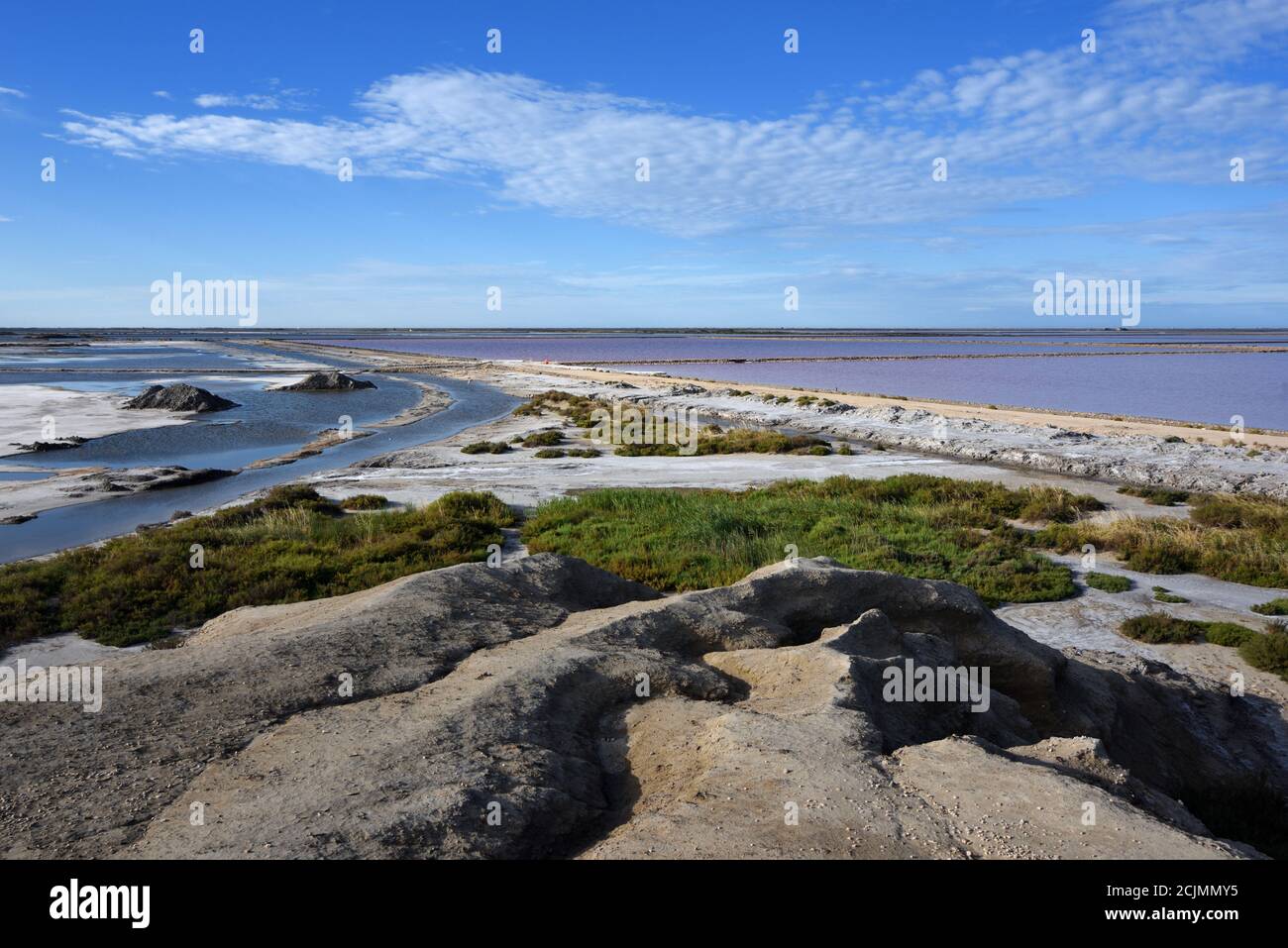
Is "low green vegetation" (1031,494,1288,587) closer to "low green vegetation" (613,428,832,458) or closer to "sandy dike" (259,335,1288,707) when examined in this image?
"sandy dike" (259,335,1288,707)

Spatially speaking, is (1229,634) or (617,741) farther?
(1229,634)

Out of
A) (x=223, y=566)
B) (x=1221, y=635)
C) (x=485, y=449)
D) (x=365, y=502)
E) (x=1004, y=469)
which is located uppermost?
(x=485, y=449)

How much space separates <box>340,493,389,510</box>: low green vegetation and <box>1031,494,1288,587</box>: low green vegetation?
17.8m

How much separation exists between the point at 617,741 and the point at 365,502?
1891cm

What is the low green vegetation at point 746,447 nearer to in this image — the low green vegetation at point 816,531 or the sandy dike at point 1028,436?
the sandy dike at point 1028,436

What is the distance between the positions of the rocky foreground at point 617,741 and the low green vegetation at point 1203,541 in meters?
7.35

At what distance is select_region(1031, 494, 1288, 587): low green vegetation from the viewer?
17.0 metres

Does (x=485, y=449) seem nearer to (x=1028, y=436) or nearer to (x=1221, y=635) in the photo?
(x=1028, y=436)

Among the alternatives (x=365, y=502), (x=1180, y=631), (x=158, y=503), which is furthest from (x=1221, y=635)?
(x=158, y=503)

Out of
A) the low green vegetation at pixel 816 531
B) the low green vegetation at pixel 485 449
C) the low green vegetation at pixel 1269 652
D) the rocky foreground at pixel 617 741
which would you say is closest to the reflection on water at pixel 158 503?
the low green vegetation at pixel 485 449

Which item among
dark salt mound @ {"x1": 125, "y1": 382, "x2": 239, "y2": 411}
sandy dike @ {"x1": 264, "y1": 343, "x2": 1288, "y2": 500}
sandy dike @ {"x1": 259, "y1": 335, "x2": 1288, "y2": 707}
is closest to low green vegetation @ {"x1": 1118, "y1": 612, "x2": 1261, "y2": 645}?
sandy dike @ {"x1": 259, "y1": 335, "x2": 1288, "y2": 707}

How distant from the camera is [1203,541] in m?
18.5

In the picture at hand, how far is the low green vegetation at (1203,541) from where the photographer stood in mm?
16953
